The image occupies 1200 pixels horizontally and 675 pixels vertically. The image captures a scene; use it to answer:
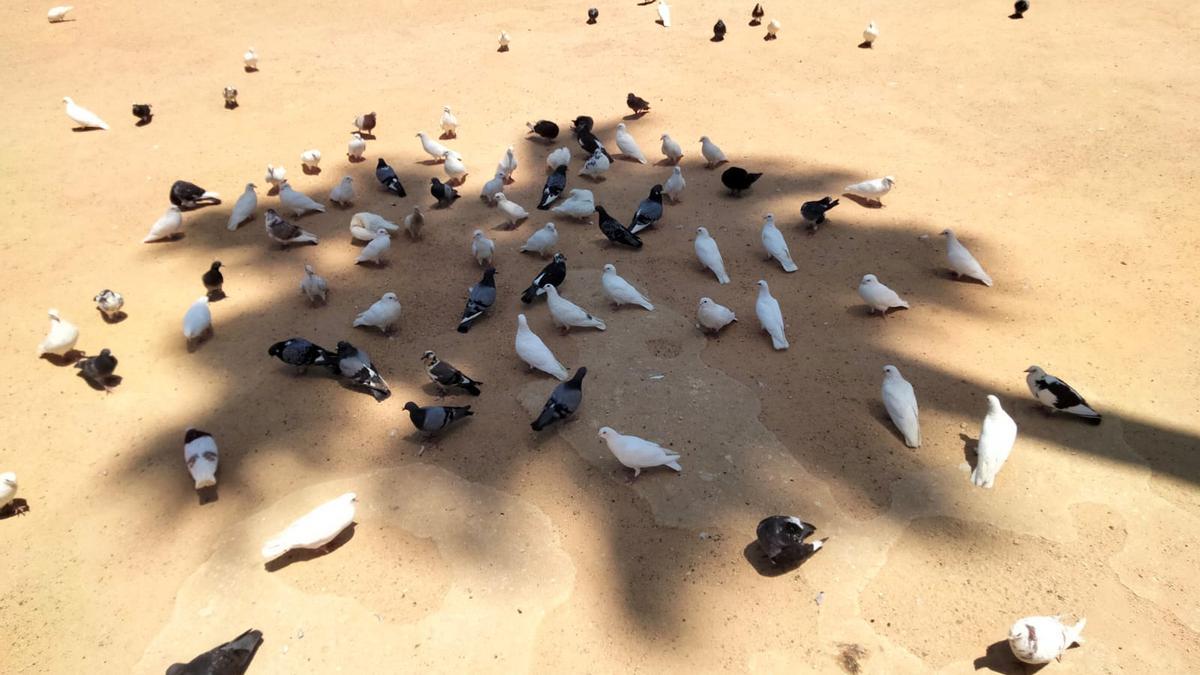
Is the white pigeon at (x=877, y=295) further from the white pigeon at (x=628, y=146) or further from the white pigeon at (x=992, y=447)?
the white pigeon at (x=628, y=146)

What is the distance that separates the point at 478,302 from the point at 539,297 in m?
0.71

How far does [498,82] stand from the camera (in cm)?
1255

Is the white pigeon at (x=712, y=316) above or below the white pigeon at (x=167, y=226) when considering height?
Result: above

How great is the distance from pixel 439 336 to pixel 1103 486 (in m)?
5.79

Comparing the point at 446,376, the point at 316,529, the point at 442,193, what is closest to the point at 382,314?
the point at 446,376

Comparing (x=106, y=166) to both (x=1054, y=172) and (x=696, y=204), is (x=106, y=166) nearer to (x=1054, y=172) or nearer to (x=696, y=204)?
(x=696, y=204)

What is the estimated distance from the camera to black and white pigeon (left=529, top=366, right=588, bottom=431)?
18.8ft

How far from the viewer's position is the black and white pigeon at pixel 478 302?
23.4 ft

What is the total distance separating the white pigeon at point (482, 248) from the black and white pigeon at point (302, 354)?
2179 millimetres

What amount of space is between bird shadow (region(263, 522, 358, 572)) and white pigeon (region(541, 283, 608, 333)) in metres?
2.84

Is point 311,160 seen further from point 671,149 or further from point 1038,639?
point 1038,639

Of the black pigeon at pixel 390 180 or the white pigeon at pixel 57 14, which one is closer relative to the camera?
the black pigeon at pixel 390 180

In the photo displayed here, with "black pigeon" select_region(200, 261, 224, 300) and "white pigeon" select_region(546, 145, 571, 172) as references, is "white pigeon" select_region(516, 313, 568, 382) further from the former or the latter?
"white pigeon" select_region(546, 145, 571, 172)

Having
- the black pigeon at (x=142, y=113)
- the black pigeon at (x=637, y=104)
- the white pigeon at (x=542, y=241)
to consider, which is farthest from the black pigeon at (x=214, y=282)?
the black pigeon at (x=637, y=104)
